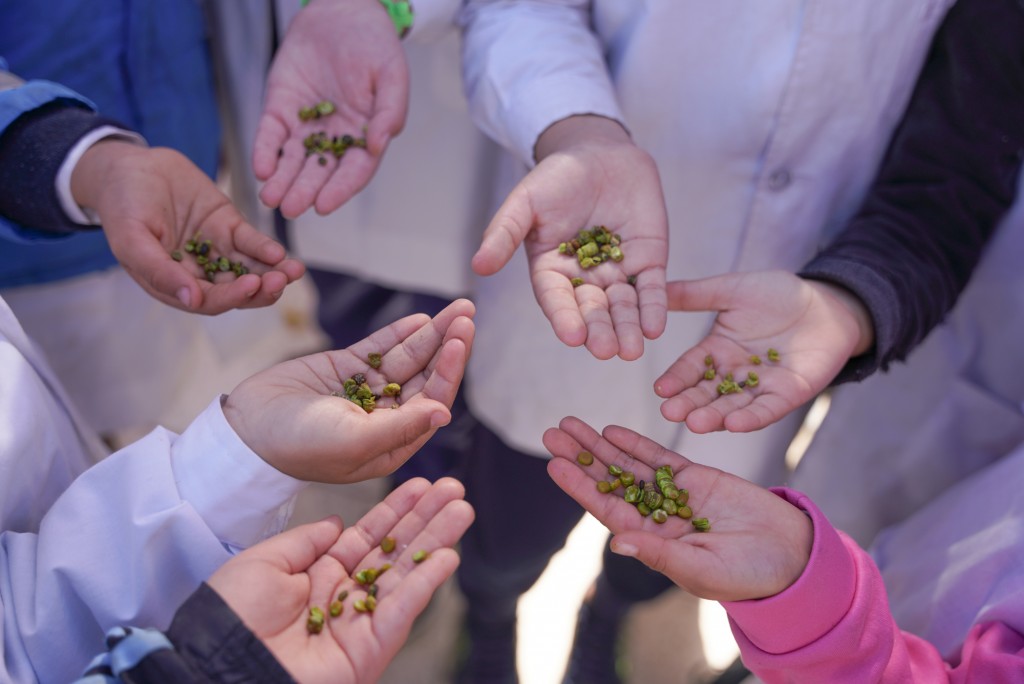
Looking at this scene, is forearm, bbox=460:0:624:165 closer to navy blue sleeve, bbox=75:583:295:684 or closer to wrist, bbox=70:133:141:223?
wrist, bbox=70:133:141:223

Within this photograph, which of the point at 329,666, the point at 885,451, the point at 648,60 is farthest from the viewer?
the point at 885,451

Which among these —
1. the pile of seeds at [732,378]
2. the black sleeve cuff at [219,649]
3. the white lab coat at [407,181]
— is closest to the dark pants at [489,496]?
the white lab coat at [407,181]

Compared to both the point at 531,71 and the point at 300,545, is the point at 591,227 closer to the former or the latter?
the point at 531,71

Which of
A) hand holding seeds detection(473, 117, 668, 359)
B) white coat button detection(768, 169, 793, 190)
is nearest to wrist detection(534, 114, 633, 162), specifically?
hand holding seeds detection(473, 117, 668, 359)

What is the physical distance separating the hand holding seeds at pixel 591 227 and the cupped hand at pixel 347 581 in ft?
1.11

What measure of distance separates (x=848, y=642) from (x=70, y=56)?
5.69 ft

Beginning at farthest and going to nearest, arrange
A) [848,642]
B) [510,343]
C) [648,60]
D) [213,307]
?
[510,343], [648,60], [213,307], [848,642]

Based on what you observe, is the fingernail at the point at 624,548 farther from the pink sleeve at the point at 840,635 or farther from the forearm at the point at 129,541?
the forearm at the point at 129,541

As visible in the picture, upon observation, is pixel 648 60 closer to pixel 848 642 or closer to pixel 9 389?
pixel 848 642

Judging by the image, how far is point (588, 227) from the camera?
1363 mm

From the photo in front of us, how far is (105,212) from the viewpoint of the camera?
1.32 meters

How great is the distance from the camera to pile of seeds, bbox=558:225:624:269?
1284mm

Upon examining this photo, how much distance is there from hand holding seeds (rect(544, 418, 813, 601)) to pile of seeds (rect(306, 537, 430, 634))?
0.86 ft

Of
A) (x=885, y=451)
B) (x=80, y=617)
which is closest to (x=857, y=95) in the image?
(x=885, y=451)
